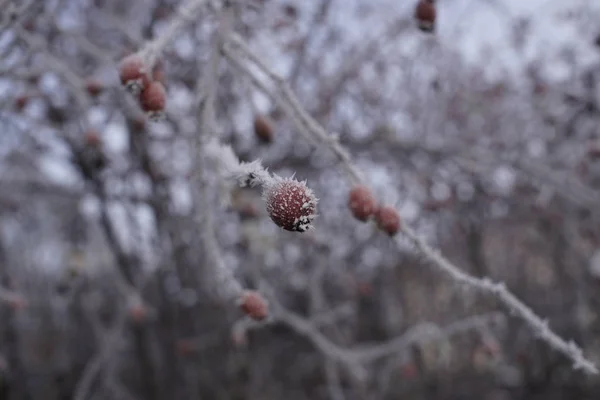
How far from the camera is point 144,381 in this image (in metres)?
3.97

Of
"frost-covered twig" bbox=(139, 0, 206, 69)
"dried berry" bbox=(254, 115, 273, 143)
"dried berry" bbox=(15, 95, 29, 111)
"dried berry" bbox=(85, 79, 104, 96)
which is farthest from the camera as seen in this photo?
"dried berry" bbox=(15, 95, 29, 111)

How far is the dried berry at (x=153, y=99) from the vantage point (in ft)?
3.60

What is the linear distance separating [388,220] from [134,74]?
0.54 m

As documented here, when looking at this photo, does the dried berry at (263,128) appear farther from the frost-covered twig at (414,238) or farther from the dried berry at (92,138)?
the dried berry at (92,138)

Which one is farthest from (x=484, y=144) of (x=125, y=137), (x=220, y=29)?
(x=220, y=29)

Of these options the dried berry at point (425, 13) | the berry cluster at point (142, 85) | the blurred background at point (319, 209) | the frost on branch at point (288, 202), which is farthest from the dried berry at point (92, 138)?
the frost on branch at point (288, 202)

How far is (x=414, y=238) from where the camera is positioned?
1.12 metres

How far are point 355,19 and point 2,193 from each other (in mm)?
2680

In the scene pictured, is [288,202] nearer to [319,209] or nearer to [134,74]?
[134,74]

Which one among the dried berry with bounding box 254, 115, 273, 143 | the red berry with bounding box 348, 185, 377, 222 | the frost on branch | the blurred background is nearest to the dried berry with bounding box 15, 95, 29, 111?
the blurred background

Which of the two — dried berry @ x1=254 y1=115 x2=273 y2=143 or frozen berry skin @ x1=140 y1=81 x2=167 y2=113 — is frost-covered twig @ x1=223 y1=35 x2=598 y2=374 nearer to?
frozen berry skin @ x1=140 y1=81 x2=167 y2=113

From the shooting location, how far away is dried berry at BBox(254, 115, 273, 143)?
1.61 metres

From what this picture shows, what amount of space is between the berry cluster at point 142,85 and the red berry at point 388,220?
46 cm

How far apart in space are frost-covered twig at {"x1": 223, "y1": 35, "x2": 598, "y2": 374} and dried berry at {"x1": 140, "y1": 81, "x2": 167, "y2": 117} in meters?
0.16
